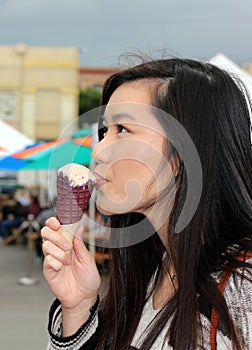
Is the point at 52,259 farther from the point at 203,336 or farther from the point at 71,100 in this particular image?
the point at 71,100

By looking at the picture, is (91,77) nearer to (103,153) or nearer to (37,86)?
(37,86)

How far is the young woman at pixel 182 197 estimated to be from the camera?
1.71 metres

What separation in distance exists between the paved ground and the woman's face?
16.6 feet

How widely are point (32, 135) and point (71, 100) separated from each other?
10.5 feet

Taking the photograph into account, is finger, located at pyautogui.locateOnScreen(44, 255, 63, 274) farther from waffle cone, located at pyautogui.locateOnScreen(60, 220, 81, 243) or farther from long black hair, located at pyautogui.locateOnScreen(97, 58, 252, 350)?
long black hair, located at pyautogui.locateOnScreen(97, 58, 252, 350)

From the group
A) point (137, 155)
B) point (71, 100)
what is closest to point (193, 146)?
point (137, 155)

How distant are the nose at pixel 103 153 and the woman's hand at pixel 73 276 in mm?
216

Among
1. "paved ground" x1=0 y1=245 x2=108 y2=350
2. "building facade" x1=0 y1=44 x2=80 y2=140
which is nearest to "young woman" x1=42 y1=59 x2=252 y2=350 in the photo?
"paved ground" x1=0 y1=245 x2=108 y2=350

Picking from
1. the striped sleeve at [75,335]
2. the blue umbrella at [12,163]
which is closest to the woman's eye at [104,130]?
the striped sleeve at [75,335]

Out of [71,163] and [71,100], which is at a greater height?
[71,163]

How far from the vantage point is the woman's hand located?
196 cm

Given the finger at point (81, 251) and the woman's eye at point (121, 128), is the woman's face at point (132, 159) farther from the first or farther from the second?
the finger at point (81, 251)

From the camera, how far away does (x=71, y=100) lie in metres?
42.4

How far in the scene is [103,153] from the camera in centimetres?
188
